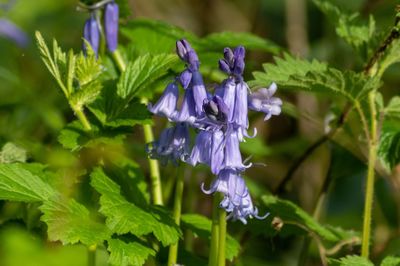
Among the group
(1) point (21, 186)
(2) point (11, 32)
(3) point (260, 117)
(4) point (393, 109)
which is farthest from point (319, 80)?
(2) point (11, 32)

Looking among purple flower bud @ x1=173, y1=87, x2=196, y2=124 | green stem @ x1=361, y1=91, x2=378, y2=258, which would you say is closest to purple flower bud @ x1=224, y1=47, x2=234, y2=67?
purple flower bud @ x1=173, y1=87, x2=196, y2=124

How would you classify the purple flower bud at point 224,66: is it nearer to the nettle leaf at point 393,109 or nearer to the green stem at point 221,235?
the green stem at point 221,235

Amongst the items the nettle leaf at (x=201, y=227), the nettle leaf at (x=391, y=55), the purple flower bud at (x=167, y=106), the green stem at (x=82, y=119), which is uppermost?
the nettle leaf at (x=391, y=55)

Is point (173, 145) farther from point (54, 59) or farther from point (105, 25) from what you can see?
point (105, 25)

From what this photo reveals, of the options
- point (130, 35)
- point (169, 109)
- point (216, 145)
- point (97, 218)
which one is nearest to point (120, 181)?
point (97, 218)

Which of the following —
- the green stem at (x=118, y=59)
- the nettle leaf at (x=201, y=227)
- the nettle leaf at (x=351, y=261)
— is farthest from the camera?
the green stem at (x=118, y=59)

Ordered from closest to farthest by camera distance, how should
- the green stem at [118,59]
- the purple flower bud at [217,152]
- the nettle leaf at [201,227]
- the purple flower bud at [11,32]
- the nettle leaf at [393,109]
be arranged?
the purple flower bud at [217,152], the nettle leaf at [201,227], the nettle leaf at [393,109], the green stem at [118,59], the purple flower bud at [11,32]

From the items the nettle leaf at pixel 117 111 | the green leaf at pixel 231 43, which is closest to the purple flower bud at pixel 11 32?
the green leaf at pixel 231 43
